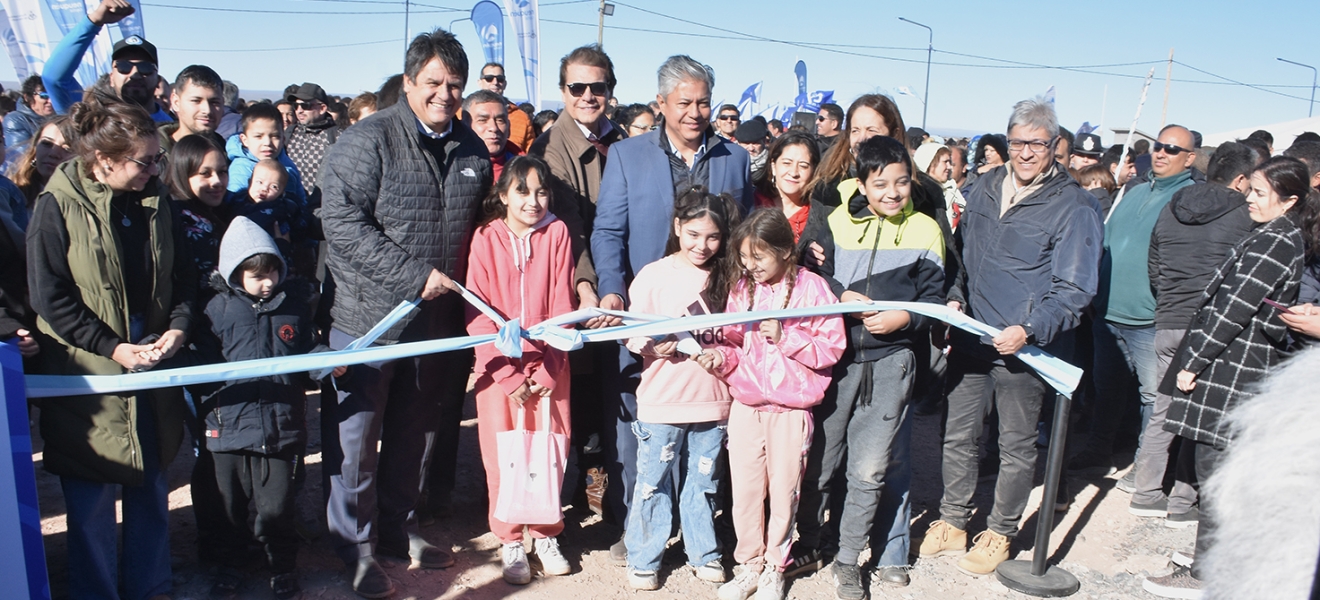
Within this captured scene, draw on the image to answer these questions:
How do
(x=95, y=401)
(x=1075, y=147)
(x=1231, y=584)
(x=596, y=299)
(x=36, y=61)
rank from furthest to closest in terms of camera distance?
(x=36, y=61), (x=1075, y=147), (x=596, y=299), (x=95, y=401), (x=1231, y=584)

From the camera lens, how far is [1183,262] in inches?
199

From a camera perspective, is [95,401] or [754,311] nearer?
[95,401]

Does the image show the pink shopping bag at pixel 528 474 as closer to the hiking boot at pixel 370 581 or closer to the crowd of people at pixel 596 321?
the crowd of people at pixel 596 321

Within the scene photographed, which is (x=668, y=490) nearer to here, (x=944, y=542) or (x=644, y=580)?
(x=644, y=580)

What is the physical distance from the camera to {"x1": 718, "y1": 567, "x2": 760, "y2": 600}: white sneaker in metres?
3.81

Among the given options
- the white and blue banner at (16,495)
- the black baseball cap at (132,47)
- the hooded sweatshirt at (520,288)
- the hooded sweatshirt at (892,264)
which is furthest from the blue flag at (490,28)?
the white and blue banner at (16,495)

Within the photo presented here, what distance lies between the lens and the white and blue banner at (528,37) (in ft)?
45.9

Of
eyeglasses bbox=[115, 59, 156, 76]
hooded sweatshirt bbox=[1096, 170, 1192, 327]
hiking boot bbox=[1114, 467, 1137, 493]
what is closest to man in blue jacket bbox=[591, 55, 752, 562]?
hooded sweatshirt bbox=[1096, 170, 1192, 327]

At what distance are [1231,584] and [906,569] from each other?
2.90 m

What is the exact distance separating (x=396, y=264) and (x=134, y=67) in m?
2.85

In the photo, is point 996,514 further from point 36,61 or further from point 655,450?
point 36,61

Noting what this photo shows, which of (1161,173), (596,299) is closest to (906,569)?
A: (596,299)

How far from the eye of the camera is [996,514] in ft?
14.0

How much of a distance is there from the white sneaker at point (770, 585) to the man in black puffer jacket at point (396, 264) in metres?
1.48
